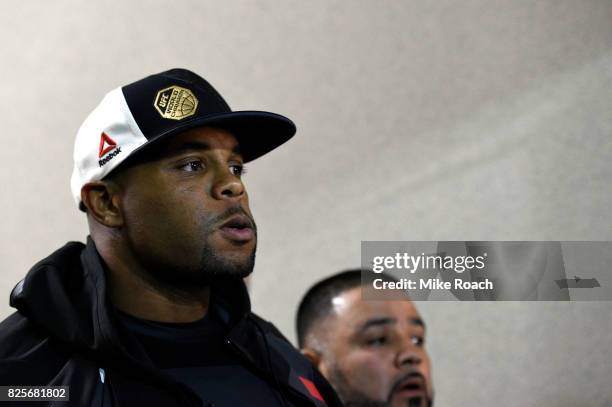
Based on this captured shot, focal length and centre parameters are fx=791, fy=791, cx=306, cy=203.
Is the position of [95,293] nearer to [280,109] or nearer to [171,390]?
[171,390]

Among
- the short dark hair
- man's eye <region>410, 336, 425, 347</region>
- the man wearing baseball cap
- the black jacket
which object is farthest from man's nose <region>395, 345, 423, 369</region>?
the black jacket

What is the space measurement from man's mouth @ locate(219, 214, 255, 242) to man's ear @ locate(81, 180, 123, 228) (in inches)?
5.7

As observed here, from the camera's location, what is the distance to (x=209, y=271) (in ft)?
3.34

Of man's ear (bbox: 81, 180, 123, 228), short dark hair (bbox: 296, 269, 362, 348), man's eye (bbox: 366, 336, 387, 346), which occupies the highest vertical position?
short dark hair (bbox: 296, 269, 362, 348)

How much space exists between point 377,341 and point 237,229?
2.45ft

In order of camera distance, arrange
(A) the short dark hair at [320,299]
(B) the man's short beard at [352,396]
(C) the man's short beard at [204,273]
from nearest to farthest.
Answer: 1. (C) the man's short beard at [204,273]
2. (B) the man's short beard at [352,396]
3. (A) the short dark hair at [320,299]

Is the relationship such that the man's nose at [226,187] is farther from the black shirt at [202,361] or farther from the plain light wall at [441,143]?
the plain light wall at [441,143]

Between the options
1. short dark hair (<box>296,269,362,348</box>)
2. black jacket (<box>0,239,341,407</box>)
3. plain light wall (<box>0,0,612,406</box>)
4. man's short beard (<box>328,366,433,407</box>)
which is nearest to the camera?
black jacket (<box>0,239,341,407</box>)

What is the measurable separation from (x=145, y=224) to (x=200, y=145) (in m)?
0.13

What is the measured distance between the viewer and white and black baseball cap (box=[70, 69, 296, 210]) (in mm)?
1020

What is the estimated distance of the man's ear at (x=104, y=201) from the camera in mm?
1060

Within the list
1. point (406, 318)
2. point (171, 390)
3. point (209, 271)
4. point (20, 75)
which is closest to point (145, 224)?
point (209, 271)

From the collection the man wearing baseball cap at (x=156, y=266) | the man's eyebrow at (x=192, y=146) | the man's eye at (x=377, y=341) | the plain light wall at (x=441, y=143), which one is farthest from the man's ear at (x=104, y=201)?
the plain light wall at (x=441, y=143)

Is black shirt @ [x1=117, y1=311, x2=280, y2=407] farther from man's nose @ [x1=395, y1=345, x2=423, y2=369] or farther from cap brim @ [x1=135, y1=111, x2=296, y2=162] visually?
man's nose @ [x1=395, y1=345, x2=423, y2=369]
